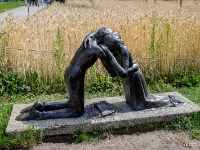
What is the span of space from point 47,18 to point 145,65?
275 cm

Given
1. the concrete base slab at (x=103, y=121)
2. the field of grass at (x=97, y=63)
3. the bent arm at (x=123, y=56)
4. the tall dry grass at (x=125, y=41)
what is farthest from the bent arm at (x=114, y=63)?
the tall dry grass at (x=125, y=41)

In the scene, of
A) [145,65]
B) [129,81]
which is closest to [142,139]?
[129,81]

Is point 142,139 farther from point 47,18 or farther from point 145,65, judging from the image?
point 47,18

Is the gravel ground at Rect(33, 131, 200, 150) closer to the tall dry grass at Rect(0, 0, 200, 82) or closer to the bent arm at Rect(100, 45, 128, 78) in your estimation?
the bent arm at Rect(100, 45, 128, 78)

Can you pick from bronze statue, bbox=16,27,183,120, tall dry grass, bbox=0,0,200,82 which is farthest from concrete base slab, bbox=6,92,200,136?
tall dry grass, bbox=0,0,200,82

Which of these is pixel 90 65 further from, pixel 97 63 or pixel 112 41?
pixel 97 63

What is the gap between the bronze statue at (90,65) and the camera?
448 centimetres

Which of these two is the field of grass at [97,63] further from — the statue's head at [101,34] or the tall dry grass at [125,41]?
the statue's head at [101,34]

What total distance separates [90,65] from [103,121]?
0.82 meters

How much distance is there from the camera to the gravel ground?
4309mm

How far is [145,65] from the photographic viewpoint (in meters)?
7.02

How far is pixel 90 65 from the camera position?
467 centimetres

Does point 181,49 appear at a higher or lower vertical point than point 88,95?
higher

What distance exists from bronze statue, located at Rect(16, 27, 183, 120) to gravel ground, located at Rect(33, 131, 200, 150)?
1.50 ft
